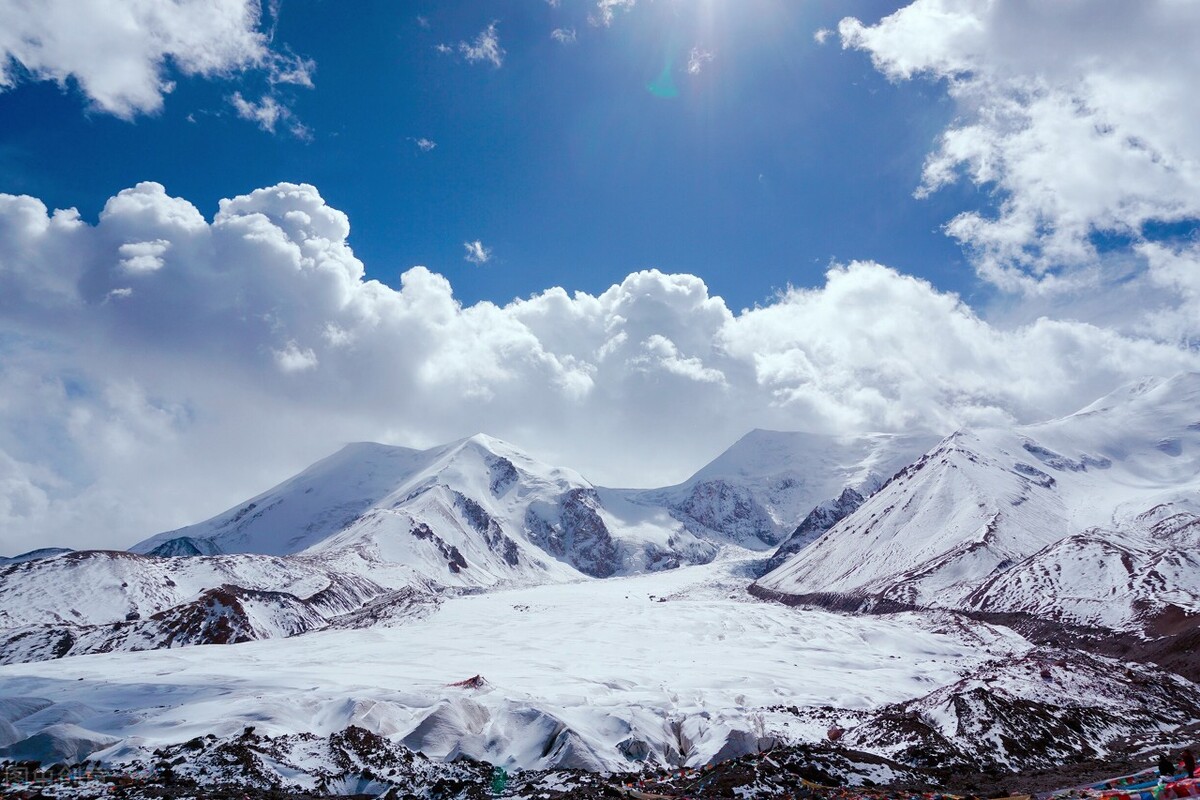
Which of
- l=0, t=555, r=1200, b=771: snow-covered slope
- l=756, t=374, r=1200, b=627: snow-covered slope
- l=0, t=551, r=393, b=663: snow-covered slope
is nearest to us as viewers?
l=0, t=555, r=1200, b=771: snow-covered slope

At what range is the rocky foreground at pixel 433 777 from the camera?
37.2m

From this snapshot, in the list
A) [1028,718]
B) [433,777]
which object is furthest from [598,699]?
[1028,718]

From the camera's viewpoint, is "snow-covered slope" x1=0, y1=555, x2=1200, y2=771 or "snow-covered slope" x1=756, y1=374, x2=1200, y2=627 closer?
"snow-covered slope" x1=0, y1=555, x2=1200, y2=771

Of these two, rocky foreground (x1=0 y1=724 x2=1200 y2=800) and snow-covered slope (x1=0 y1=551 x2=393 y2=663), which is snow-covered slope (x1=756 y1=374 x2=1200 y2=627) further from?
snow-covered slope (x1=0 y1=551 x2=393 y2=663)

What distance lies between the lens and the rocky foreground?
122ft

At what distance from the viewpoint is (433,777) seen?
42.1 m

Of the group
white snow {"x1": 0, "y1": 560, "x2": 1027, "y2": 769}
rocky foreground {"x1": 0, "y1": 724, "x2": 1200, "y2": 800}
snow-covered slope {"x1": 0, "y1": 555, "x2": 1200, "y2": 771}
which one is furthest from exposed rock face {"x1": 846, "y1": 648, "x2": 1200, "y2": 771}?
white snow {"x1": 0, "y1": 560, "x2": 1027, "y2": 769}

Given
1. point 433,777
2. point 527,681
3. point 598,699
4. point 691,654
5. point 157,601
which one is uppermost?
point 157,601

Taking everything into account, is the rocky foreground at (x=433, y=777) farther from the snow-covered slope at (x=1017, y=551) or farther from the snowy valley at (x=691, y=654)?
the snow-covered slope at (x=1017, y=551)

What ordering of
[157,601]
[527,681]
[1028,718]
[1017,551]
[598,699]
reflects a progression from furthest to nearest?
[157,601] → [1017,551] → [527,681] → [598,699] → [1028,718]

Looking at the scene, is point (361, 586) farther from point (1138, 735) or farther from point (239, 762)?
point (1138, 735)

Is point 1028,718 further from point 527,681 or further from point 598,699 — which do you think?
point 527,681

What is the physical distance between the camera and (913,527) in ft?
571

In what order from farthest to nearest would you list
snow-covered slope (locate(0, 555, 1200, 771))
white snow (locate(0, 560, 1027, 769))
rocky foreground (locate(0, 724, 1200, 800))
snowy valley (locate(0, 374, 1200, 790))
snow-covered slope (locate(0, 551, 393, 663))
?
snow-covered slope (locate(0, 551, 393, 663)), snowy valley (locate(0, 374, 1200, 790)), white snow (locate(0, 560, 1027, 769)), snow-covered slope (locate(0, 555, 1200, 771)), rocky foreground (locate(0, 724, 1200, 800))
